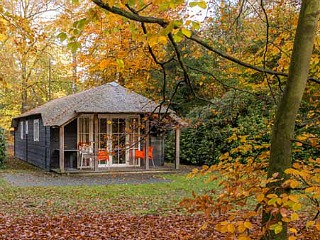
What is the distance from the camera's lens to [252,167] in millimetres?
3609

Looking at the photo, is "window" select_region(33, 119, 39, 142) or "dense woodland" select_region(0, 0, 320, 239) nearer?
"dense woodland" select_region(0, 0, 320, 239)

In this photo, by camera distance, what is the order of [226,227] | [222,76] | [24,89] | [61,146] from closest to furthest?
[226,227] < [61,146] < [222,76] < [24,89]

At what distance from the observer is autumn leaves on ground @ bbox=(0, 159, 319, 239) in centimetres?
704

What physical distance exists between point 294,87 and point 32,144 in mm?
19358

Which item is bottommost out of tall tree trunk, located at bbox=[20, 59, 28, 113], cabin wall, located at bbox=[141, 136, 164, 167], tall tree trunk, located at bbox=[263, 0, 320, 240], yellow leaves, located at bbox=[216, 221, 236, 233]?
cabin wall, located at bbox=[141, 136, 164, 167]

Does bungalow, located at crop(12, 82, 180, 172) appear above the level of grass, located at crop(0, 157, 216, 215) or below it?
above

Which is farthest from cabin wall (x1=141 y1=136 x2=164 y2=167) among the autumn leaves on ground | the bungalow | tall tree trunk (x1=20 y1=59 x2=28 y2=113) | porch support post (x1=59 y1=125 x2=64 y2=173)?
tall tree trunk (x1=20 y1=59 x2=28 y2=113)

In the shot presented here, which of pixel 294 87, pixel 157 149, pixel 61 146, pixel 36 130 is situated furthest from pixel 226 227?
pixel 36 130

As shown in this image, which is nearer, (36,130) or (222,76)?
(222,76)

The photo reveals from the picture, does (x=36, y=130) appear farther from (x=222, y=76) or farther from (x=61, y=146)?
(x=222, y=76)

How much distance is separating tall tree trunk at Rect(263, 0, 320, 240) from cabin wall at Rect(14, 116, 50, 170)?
15.5 metres

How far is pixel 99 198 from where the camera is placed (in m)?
10.7

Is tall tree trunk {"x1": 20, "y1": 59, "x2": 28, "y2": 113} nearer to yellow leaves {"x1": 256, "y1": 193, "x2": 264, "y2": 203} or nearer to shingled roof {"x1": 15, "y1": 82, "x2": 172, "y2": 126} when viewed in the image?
shingled roof {"x1": 15, "y1": 82, "x2": 172, "y2": 126}

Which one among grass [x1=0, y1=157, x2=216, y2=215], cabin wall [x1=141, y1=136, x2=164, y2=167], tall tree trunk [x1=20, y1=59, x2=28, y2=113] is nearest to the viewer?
grass [x1=0, y1=157, x2=216, y2=215]
